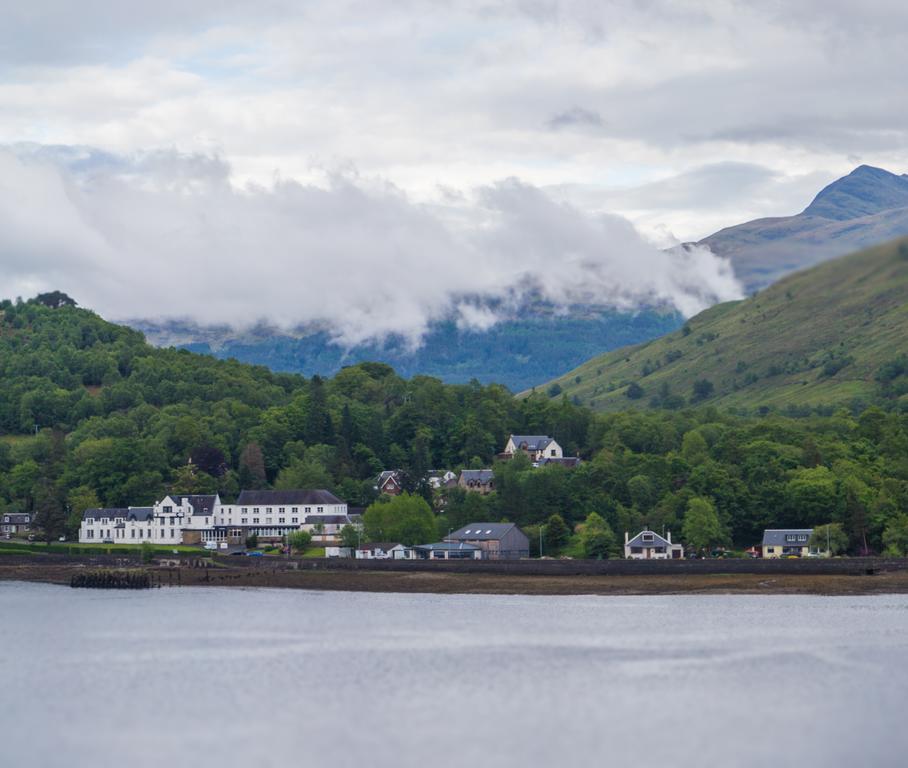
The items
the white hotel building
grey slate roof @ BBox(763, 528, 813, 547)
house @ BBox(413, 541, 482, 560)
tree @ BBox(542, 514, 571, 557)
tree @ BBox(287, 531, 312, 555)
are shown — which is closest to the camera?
grey slate roof @ BBox(763, 528, 813, 547)

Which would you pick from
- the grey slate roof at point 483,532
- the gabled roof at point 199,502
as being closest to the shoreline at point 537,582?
the grey slate roof at point 483,532

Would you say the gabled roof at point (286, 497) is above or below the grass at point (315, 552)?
above

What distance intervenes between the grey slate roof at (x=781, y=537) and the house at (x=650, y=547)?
326 inches

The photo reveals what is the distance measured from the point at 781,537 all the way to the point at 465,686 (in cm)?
8025

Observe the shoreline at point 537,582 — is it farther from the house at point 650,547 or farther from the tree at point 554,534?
the tree at point 554,534

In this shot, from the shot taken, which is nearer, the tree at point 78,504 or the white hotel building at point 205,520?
the white hotel building at point 205,520

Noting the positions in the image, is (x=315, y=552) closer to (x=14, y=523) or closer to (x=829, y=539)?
(x=14, y=523)

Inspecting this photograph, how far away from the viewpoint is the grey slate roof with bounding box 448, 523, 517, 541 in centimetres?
15100

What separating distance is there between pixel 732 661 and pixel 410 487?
109858 millimetres

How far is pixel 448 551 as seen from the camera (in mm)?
151875

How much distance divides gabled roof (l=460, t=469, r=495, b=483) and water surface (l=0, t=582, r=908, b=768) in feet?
274

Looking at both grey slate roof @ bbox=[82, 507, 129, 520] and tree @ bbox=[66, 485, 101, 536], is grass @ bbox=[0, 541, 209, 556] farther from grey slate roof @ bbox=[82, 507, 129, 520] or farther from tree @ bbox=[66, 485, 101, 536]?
tree @ bbox=[66, 485, 101, 536]

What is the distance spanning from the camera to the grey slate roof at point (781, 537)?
14350cm

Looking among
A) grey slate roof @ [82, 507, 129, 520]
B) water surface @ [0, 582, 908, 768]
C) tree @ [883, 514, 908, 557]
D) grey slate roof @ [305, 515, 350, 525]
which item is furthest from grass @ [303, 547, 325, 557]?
tree @ [883, 514, 908, 557]
